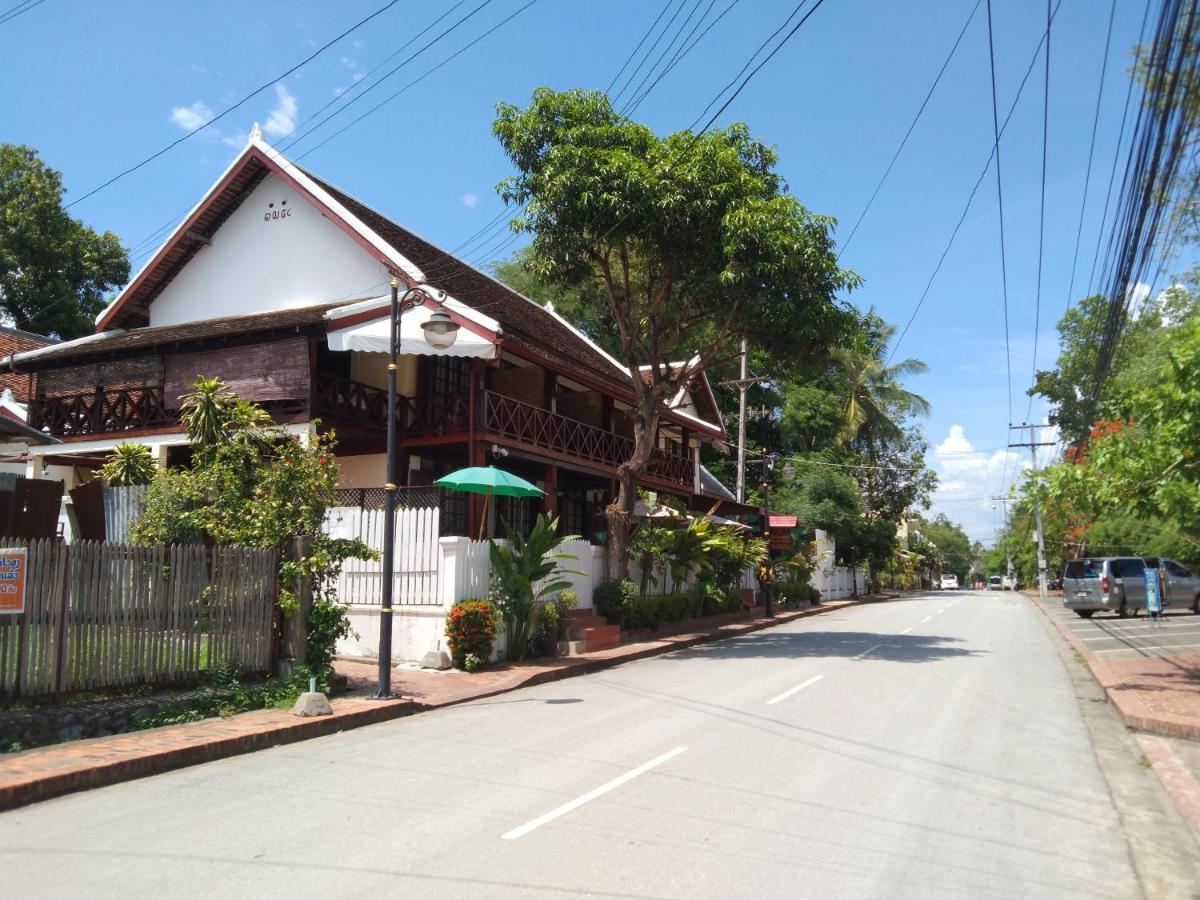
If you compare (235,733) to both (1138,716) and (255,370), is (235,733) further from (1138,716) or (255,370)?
(255,370)

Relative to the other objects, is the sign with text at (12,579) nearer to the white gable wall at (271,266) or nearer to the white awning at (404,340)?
the white awning at (404,340)

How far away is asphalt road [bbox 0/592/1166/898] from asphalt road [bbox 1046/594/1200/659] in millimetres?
7563

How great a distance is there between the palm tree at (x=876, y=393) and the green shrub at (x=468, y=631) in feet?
127

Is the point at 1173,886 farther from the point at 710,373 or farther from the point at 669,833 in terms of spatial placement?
the point at 710,373

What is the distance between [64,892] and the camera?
4.99 m

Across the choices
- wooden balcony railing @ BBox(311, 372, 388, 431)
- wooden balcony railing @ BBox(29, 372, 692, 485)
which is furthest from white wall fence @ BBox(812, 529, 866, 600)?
wooden balcony railing @ BBox(311, 372, 388, 431)

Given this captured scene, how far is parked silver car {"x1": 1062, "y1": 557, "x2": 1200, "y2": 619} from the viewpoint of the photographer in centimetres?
2800

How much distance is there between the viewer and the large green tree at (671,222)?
1777 cm

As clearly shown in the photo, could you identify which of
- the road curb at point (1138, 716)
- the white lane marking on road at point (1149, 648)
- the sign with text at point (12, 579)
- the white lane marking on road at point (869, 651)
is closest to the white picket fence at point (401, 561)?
the sign with text at point (12, 579)

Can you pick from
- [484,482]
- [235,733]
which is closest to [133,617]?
[235,733]

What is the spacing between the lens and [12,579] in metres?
8.60

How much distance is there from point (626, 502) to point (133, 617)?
39.1 ft

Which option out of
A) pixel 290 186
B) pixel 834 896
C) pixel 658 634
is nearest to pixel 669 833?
pixel 834 896

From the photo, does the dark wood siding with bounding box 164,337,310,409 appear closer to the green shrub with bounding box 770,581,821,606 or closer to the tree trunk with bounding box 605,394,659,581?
the tree trunk with bounding box 605,394,659,581
